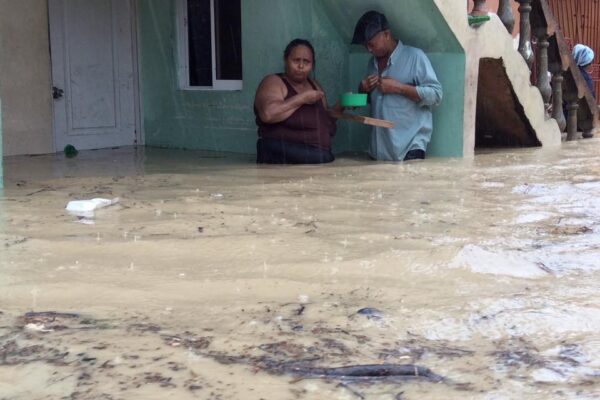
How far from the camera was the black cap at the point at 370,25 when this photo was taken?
636 cm

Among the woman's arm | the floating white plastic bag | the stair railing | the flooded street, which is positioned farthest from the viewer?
the stair railing

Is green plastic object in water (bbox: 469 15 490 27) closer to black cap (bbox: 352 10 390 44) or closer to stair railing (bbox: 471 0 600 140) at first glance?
stair railing (bbox: 471 0 600 140)

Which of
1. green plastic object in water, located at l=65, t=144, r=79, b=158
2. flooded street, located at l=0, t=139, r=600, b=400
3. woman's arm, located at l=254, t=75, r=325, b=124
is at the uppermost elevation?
woman's arm, located at l=254, t=75, r=325, b=124

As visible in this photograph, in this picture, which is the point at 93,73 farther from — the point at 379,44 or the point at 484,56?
the point at 484,56

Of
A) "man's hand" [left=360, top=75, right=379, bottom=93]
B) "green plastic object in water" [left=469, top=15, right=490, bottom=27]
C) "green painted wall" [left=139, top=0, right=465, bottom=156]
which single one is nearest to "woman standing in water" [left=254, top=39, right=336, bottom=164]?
"man's hand" [left=360, top=75, right=379, bottom=93]

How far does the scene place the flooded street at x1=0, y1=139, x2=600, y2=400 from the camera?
1.79 meters

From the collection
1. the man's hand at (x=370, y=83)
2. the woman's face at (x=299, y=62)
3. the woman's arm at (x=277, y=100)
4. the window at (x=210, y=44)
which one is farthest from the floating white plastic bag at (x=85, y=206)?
the window at (x=210, y=44)

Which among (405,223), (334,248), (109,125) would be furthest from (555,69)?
(334,248)

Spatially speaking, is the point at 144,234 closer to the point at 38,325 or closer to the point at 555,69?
the point at 38,325

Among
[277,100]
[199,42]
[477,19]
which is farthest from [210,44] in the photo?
[477,19]

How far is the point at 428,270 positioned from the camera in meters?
2.70

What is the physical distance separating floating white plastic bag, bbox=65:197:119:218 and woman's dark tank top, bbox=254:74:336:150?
254cm

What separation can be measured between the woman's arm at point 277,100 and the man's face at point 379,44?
1.96 ft

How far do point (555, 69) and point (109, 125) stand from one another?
488cm
